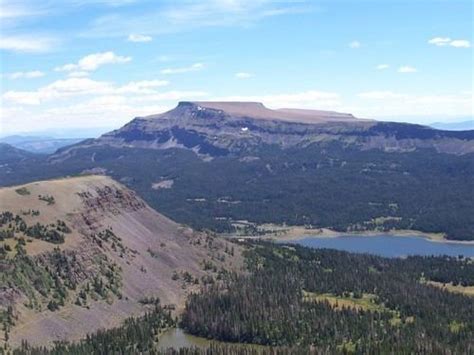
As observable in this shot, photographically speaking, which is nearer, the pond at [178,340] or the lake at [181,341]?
the lake at [181,341]

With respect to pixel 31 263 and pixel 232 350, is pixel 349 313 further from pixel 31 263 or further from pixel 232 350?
pixel 31 263

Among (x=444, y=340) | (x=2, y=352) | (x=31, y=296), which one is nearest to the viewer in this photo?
(x=2, y=352)

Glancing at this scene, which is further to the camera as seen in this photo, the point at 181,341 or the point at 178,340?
the point at 178,340

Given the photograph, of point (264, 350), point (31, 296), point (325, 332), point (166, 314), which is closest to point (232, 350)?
point (264, 350)

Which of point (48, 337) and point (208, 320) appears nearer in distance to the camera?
point (48, 337)

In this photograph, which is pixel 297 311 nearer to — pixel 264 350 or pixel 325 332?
pixel 325 332

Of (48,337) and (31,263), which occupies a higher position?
(31,263)

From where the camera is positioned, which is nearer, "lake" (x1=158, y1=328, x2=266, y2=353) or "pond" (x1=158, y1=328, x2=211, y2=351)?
"lake" (x1=158, y1=328, x2=266, y2=353)

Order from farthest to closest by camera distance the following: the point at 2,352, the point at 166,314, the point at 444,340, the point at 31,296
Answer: the point at 166,314, the point at 31,296, the point at 444,340, the point at 2,352

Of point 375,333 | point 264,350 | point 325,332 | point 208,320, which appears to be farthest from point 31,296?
point 375,333
